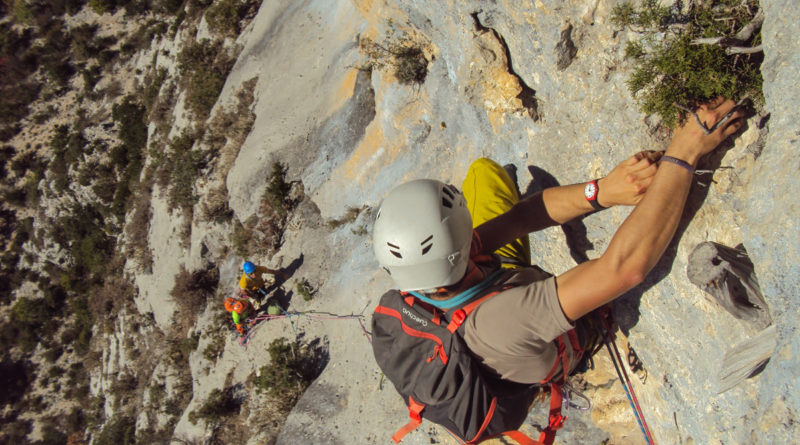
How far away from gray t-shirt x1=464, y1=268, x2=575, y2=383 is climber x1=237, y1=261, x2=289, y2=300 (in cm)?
740

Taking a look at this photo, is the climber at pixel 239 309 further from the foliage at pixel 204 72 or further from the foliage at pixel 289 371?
the foliage at pixel 204 72

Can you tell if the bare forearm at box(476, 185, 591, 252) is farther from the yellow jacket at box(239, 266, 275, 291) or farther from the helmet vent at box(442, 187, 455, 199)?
the yellow jacket at box(239, 266, 275, 291)

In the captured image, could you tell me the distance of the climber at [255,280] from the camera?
9.53 metres

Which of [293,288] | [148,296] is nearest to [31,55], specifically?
[148,296]

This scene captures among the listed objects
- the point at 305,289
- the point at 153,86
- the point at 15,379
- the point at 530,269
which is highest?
the point at 153,86

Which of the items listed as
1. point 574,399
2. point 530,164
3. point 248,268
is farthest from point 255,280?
point 574,399

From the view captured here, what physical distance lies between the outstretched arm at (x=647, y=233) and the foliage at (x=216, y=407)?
8.94m

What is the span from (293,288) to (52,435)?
14913mm

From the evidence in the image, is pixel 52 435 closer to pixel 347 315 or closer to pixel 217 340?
pixel 217 340

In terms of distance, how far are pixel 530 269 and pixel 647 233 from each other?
45.5 inches

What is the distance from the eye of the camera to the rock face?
7.23 feet

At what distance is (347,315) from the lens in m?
7.97

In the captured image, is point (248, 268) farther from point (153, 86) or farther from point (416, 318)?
point (153, 86)

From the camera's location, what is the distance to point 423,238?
2.93m
